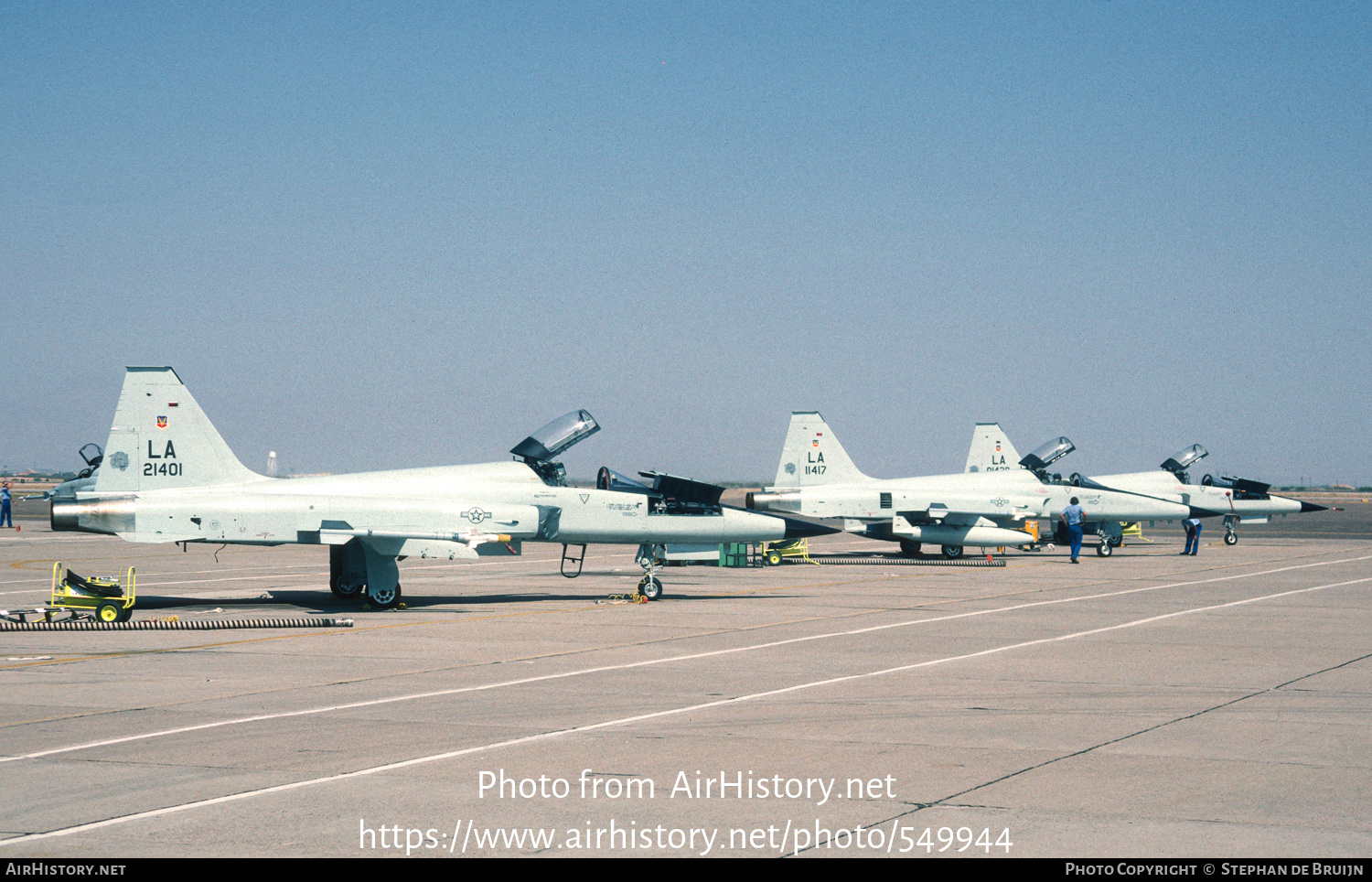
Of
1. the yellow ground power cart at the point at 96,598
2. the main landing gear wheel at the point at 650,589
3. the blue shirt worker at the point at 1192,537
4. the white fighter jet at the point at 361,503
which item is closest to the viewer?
the yellow ground power cart at the point at 96,598

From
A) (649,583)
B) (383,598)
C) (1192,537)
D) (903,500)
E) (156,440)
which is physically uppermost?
(156,440)

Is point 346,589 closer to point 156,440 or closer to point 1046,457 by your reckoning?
point 156,440

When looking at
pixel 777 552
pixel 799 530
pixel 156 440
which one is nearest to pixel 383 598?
pixel 156 440

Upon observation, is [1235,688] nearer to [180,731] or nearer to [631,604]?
[180,731]

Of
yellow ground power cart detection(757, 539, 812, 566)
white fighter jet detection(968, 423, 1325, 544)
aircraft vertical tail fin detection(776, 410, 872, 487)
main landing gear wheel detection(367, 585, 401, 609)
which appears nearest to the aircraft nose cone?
main landing gear wheel detection(367, 585, 401, 609)

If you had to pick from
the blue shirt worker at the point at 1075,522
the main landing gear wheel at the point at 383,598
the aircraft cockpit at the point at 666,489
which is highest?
the aircraft cockpit at the point at 666,489

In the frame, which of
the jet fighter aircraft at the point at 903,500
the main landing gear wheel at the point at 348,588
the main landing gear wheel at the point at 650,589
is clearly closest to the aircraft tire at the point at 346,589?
the main landing gear wheel at the point at 348,588

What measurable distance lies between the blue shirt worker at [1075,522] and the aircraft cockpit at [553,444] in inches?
764

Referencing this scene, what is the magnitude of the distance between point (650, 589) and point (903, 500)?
16699mm

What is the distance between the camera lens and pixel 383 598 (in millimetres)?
20172

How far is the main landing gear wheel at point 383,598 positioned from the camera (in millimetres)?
20125

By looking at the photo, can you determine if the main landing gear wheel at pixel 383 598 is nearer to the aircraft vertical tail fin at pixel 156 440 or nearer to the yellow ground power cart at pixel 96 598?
the aircraft vertical tail fin at pixel 156 440

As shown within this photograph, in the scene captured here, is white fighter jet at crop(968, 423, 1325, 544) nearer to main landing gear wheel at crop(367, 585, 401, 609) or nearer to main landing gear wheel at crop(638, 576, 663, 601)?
main landing gear wheel at crop(638, 576, 663, 601)
